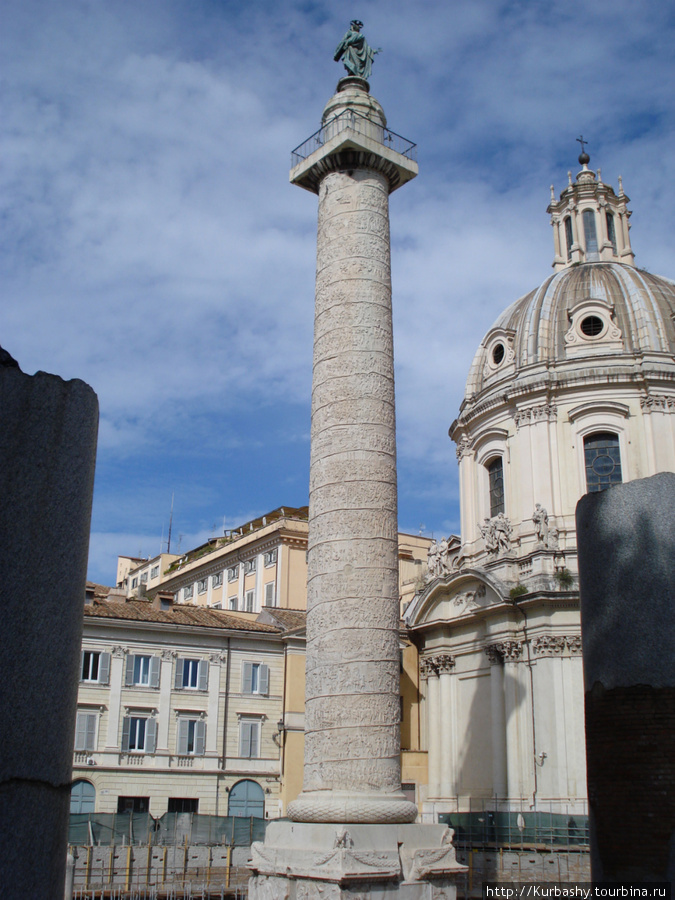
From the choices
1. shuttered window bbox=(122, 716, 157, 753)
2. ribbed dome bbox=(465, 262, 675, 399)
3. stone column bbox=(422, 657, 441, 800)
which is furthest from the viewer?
ribbed dome bbox=(465, 262, 675, 399)

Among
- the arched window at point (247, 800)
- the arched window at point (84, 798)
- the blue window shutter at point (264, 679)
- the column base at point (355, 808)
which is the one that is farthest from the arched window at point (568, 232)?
the column base at point (355, 808)

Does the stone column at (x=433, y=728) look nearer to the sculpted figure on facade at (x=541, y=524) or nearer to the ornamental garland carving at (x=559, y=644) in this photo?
the ornamental garland carving at (x=559, y=644)

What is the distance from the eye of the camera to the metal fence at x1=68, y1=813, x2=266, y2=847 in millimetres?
27000

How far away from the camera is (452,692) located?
39.2 m

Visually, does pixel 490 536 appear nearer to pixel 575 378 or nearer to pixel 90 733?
pixel 575 378

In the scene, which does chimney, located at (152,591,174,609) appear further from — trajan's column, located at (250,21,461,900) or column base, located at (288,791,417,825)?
column base, located at (288,791,417,825)

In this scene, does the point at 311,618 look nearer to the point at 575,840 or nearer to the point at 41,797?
the point at 41,797

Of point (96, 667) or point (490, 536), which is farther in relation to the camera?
point (490, 536)

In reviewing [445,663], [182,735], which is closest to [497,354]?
[445,663]

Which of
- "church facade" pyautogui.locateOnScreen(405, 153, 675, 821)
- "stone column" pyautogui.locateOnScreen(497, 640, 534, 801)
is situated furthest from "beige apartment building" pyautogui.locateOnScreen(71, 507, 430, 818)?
"stone column" pyautogui.locateOnScreen(497, 640, 534, 801)

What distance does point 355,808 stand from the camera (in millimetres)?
14883

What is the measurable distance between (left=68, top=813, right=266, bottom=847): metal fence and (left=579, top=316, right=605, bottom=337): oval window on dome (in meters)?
25.0

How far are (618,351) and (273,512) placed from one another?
1035 inches

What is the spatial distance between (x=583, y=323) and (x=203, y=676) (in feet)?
73.7
